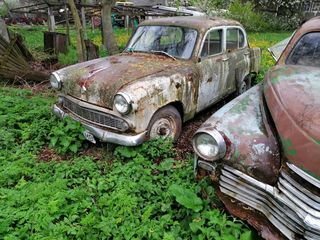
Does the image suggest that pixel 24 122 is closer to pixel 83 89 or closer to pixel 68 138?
pixel 68 138

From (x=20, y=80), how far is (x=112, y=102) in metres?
4.07

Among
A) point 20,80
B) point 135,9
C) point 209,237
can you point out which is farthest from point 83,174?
point 135,9

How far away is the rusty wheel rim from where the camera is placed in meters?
3.84

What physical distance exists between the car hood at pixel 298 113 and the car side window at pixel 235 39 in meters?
2.60

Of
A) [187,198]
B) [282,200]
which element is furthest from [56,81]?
[282,200]

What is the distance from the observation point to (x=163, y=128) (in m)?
3.98

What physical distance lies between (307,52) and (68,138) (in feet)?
10.2

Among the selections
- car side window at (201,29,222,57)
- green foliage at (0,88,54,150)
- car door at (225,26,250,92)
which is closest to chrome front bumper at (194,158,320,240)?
car side window at (201,29,222,57)

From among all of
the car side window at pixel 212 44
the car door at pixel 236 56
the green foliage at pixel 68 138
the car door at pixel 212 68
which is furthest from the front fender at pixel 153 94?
the car door at pixel 236 56

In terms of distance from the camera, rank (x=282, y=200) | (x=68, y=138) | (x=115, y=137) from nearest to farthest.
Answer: (x=282, y=200), (x=115, y=137), (x=68, y=138)

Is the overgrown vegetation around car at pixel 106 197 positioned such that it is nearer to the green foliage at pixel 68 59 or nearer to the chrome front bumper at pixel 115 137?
the chrome front bumper at pixel 115 137

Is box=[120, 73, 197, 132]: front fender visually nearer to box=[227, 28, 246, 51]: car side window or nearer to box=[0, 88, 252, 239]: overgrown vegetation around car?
box=[0, 88, 252, 239]: overgrown vegetation around car

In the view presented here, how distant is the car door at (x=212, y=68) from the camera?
4.49 meters

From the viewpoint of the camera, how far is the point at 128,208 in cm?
277
